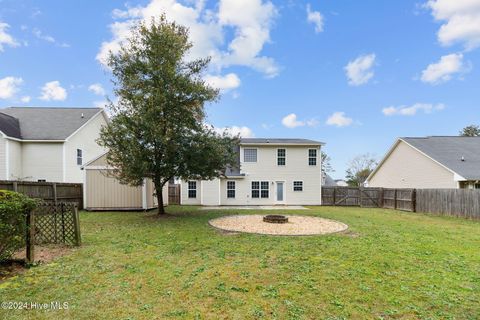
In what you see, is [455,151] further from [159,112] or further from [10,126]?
[10,126]

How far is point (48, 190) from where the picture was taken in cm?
1330

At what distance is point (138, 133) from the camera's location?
1145cm

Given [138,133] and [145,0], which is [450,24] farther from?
[138,133]

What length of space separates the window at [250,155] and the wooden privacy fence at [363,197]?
20.6 ft

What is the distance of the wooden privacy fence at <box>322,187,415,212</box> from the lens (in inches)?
771

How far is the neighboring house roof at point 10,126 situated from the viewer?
1723cm

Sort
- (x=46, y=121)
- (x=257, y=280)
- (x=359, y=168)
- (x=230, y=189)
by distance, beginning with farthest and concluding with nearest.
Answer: (x=359, y=168)
(x=230, y=189)
(x=46, y=121)
(x=257, y=280)

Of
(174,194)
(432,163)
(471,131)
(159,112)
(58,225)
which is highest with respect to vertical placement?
(471,131)

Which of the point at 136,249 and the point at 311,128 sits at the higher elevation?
the point at 311,128

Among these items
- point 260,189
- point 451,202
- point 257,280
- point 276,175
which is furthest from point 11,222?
point 451,202

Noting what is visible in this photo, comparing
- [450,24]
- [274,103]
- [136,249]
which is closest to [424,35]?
[450,24]

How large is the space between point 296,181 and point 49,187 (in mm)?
16135

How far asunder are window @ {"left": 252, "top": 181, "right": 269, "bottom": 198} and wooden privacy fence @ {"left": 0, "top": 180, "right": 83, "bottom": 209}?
465 inches

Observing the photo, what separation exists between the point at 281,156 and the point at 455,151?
12.9m
